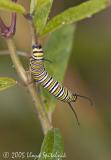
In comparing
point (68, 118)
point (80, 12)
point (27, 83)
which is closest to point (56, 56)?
point (27, 83)

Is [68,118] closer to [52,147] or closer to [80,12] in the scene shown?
[52,147]

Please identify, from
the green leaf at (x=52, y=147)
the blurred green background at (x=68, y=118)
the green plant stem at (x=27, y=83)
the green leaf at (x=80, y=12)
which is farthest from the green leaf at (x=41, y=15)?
the blurred green background at (x=68, y=118)

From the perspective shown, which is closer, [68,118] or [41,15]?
[41,15]

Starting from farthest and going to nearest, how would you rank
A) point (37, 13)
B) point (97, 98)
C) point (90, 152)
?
1. point (97, 98)
2. point (90, 152)
3. point (37, 13)

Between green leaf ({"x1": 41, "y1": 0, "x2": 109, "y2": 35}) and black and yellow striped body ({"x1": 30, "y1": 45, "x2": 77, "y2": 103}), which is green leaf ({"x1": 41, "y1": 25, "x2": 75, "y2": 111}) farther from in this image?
green leaf ({"x1": 41, "y1": 0, "x2": 109, "y2": 35})

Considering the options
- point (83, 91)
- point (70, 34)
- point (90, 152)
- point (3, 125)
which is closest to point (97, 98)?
point (83, 91)

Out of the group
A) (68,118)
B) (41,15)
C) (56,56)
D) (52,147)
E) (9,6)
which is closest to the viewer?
(9,6)

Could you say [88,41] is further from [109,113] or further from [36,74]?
[36,74]
